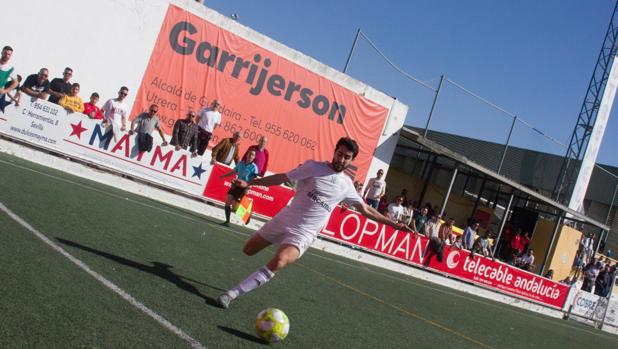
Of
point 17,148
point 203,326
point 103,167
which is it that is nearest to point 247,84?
point 103,167

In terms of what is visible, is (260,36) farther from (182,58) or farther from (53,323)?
(53,323)

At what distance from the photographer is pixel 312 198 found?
6.60 m

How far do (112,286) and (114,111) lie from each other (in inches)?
376

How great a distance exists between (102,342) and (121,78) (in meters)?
13.5

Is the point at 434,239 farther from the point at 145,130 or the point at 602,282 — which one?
the point at 602,282

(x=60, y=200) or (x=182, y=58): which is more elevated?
(x=182, y=58)

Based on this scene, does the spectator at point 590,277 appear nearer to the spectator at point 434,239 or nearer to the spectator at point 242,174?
the spectator at point 434,239

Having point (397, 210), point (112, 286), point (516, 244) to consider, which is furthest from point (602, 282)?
point (112, 286)

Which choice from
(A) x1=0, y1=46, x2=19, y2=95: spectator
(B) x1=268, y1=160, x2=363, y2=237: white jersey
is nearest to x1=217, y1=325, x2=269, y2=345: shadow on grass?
(B) x1=268, y1=160, x2=363, y2=237: white jersey

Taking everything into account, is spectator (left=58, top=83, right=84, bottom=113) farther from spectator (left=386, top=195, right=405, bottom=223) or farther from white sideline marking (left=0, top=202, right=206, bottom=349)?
spectator (left=386, top=195, right=405, bottom=223)

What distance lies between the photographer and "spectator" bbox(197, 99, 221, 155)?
1595cm

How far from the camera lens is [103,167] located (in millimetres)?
14023

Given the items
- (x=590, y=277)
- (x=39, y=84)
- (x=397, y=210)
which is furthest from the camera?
(x=590, y=277)

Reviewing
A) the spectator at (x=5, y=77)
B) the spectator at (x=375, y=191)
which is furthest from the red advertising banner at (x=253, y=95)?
the spectator at (x=5, y=77)
